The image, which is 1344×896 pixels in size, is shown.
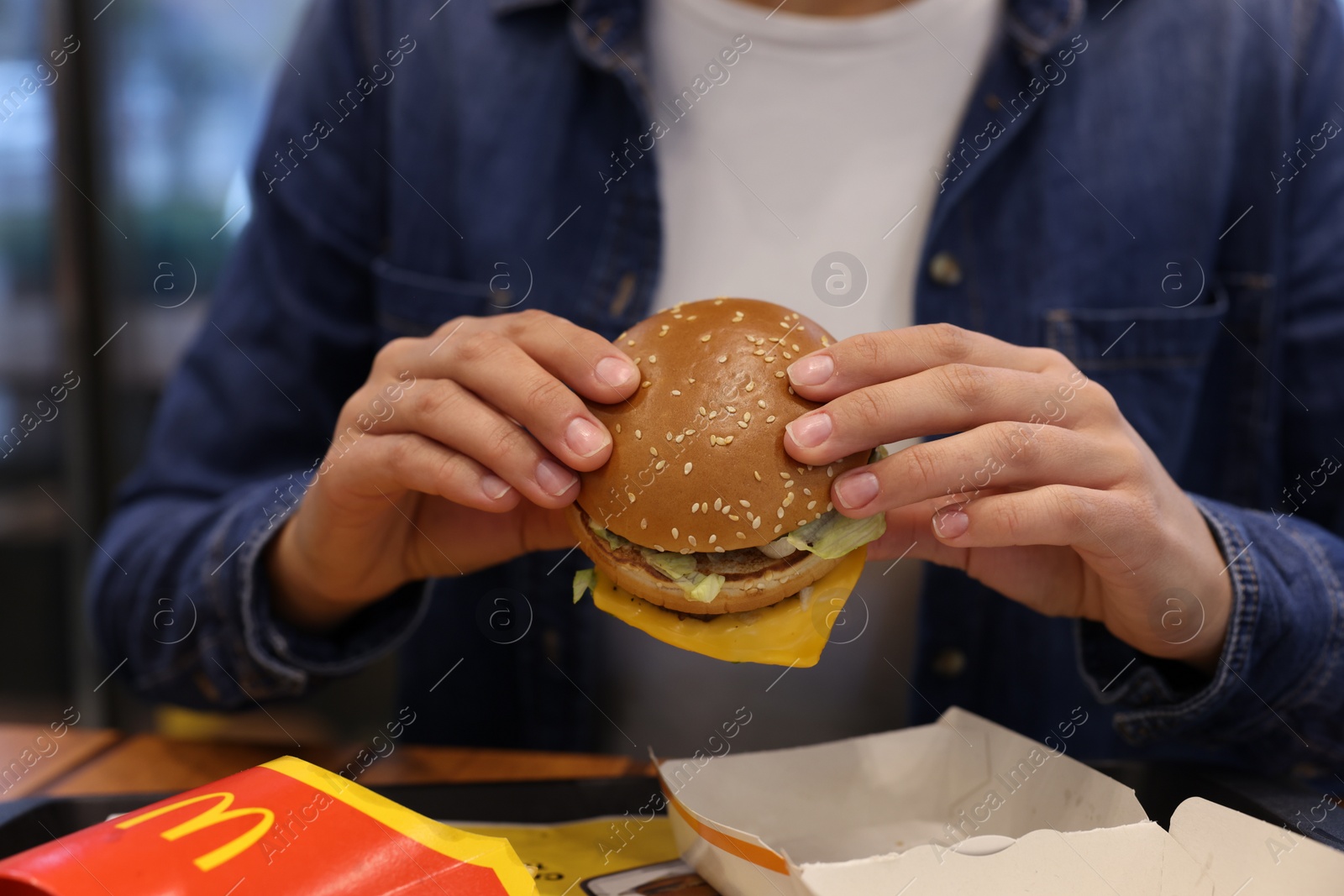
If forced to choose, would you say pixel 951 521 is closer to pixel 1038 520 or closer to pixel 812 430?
pixel 1038 520

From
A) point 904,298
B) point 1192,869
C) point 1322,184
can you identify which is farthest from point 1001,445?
point 1322,184

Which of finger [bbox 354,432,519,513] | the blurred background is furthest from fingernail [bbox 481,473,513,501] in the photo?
the blurred background

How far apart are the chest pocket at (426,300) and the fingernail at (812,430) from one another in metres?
0.90

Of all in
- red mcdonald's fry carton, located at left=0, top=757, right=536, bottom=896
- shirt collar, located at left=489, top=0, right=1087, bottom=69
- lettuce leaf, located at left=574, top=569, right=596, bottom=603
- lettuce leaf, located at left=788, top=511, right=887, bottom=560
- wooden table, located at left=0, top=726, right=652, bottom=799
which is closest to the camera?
red mcdonald's fry carton, located at left=0, top=757, right=536, bottom=896

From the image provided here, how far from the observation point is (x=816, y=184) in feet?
5.84

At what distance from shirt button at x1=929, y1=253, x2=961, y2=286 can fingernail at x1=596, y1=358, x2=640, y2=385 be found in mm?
765

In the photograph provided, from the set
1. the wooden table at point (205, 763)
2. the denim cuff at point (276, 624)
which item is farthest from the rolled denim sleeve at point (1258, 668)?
the denim cuff at point (276, 624)

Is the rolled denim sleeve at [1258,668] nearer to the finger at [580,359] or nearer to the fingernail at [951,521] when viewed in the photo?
the fingernail at [951,521]

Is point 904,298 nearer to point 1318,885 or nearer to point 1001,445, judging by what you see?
point 1001,445

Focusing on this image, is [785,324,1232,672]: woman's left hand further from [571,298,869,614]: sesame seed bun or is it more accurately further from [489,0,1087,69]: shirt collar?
[489,0,1087,69]: shirt collar

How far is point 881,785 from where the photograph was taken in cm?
128

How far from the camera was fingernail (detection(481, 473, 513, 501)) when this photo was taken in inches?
47.3

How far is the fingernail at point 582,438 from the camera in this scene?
45.8 inches

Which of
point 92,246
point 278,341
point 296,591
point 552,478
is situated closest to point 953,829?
point 552,478
